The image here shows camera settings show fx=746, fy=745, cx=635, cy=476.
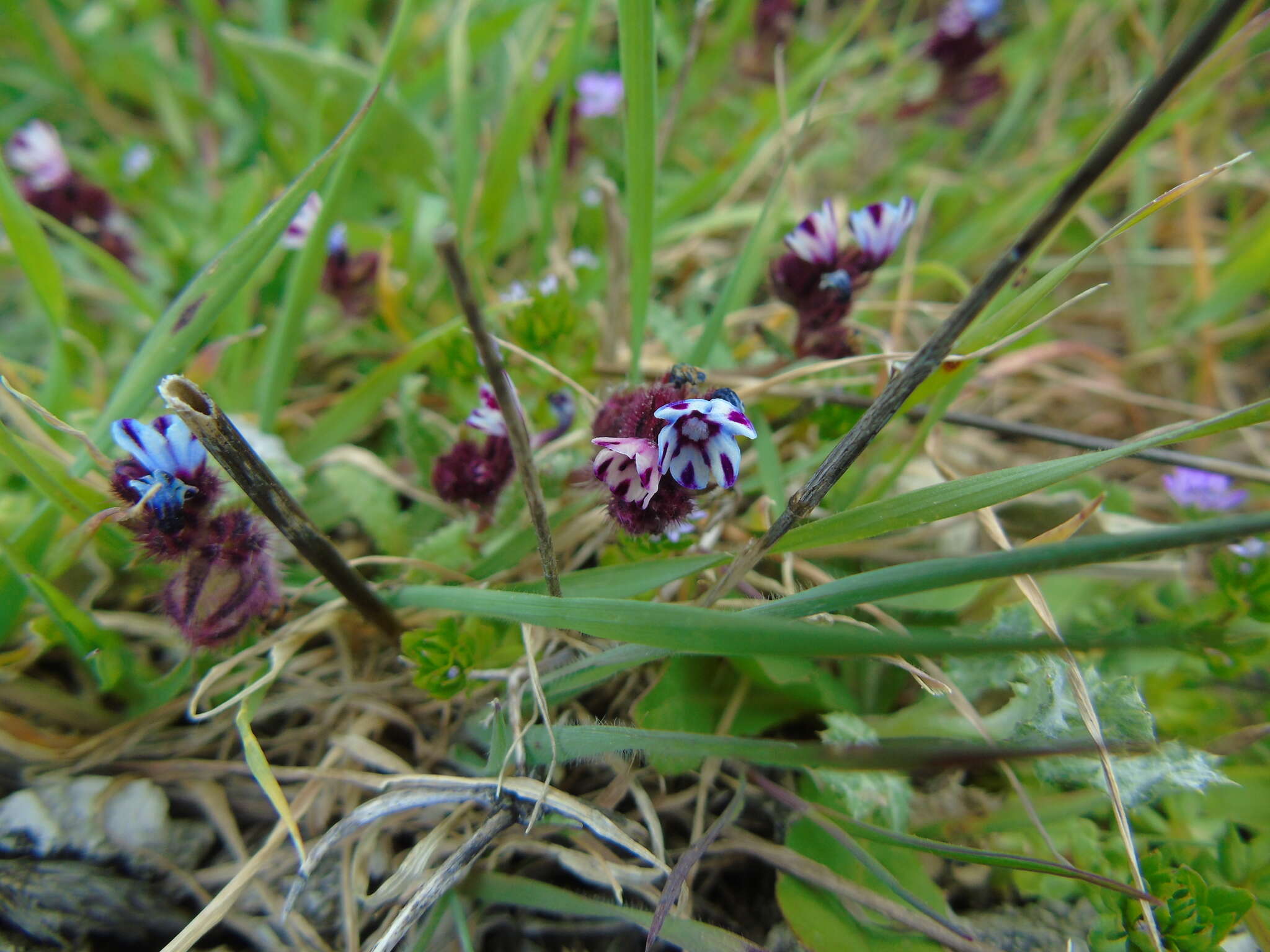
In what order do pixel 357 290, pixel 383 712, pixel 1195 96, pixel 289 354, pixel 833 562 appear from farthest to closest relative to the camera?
1. pixel 1195 96
2. pixel 357 290
3. pixel 289 354
4. pixel 833 562
5. pixel 383 712

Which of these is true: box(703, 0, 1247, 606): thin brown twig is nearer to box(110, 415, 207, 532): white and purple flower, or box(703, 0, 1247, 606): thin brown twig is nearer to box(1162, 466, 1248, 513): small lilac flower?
→ box(110, 415, 207, 532): white and purple flower

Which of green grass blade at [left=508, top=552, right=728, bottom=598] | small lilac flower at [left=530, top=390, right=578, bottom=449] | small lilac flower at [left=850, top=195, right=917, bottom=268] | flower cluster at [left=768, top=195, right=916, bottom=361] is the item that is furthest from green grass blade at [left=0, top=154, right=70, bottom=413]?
small lilac flower at [left=850, top=195, right=917, bottom=268]

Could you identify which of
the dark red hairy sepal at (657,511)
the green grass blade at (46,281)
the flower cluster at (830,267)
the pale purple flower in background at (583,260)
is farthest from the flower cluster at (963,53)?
the green grass blade at (46,281)

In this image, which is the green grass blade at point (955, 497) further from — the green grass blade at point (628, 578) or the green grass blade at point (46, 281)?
the green grass blade at point (46, 281)

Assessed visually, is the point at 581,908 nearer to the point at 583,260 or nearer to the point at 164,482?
the point at 164,482

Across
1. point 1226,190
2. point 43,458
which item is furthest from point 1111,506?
point 43,458

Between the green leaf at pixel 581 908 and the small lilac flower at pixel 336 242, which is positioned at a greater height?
the small lilac flower at pixel 336 242

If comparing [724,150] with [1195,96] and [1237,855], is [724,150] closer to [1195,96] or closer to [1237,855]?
[1195,96]
